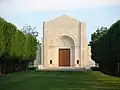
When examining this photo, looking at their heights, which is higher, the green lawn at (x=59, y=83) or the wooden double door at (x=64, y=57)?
the wooden double door at (x=64, y=57)

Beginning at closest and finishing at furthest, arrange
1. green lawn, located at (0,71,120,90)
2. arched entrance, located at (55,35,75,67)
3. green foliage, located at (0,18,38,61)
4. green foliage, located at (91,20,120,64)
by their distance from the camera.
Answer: green lawn, located at (0,71,120,90) < green foliage, located at (91,20,120,64) < green foliage, located at (0,18,38,61) < arched entrance, located at (55,35,75,67)

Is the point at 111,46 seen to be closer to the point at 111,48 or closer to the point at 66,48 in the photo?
the point at 111,48

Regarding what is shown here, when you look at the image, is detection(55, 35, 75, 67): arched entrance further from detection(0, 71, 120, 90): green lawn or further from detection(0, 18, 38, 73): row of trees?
detection(0, 71, 120, 90): green lawn

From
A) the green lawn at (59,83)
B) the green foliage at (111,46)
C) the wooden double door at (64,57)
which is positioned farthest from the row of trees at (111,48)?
the wooden double door at (64,57)

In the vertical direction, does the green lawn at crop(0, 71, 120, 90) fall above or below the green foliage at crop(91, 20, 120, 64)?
below

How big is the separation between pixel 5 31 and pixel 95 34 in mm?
43512

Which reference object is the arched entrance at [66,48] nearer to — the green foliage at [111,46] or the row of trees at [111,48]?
the row of trees at [111,48]

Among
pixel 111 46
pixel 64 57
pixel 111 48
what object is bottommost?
pixel 111 48

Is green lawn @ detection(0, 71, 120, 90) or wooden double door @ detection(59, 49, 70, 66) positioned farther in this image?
wooden double door @ detection(59, 49, 70, 66)

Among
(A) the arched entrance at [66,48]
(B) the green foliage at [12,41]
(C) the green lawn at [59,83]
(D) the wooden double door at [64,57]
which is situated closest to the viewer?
(C) the green lawn at [59,83]

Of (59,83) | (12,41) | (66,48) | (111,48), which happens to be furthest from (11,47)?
(66,48)

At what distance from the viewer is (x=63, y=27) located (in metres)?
70.3

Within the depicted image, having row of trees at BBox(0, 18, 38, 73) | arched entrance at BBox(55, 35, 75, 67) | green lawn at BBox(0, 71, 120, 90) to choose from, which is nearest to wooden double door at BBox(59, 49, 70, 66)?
arched entrance at BBox(55, 35, 75, 67)

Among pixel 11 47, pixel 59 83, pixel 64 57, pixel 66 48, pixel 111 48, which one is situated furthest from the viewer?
pixel 64 57
